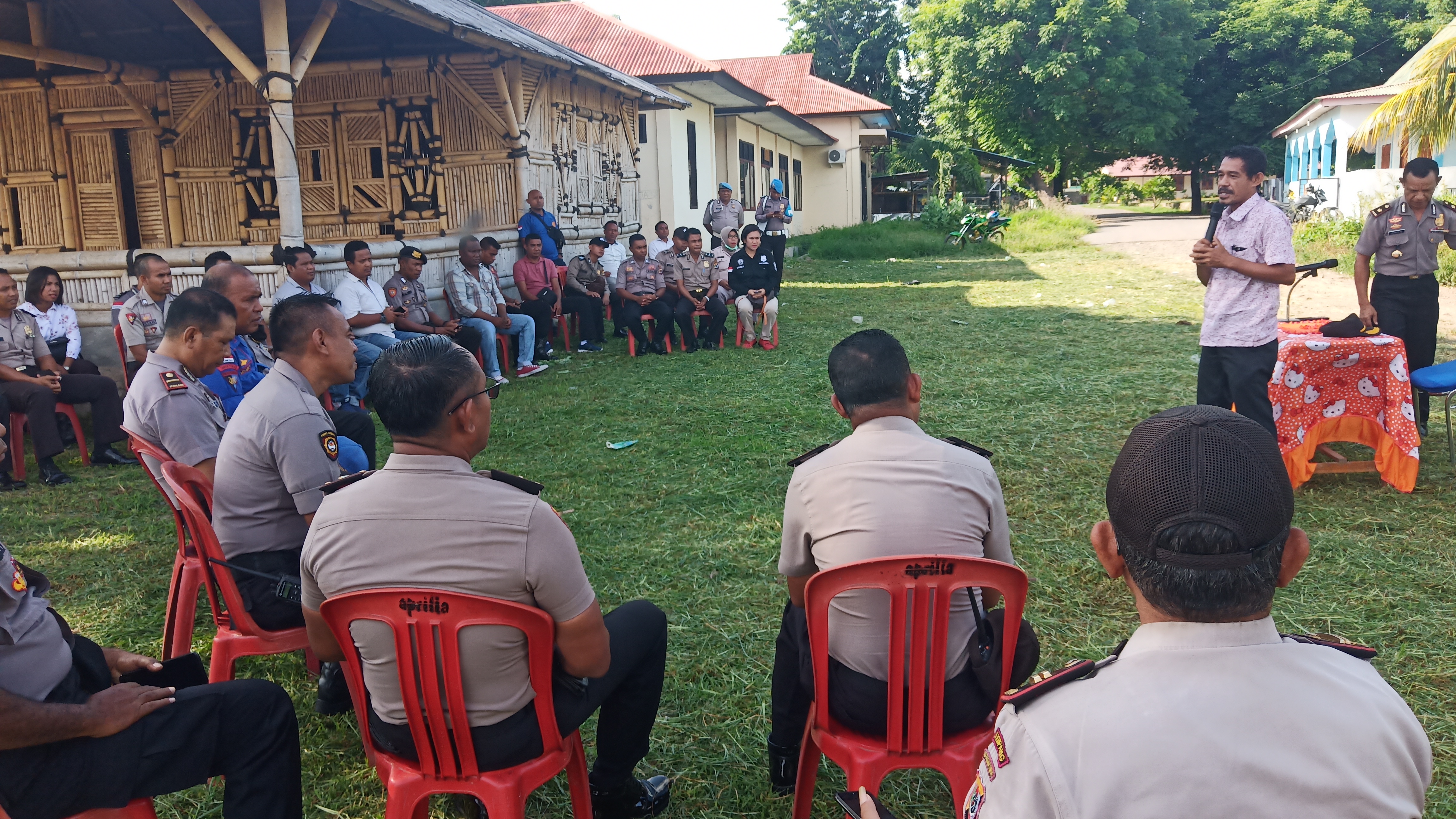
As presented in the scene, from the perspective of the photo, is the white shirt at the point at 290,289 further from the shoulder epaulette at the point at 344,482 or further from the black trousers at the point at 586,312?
the shoulder epaulette at the point at 344,482

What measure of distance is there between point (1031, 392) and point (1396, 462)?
2.90m

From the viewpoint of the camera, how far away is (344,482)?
90.4 inches

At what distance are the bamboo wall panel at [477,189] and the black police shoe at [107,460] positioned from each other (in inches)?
207

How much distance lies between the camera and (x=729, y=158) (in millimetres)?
22266

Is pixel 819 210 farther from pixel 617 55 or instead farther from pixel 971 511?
pixel 971 511

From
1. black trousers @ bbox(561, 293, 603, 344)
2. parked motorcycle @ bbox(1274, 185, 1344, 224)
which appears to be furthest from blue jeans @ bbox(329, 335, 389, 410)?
parked motorcycle @ bbox(1274, 185, 1344, 224)

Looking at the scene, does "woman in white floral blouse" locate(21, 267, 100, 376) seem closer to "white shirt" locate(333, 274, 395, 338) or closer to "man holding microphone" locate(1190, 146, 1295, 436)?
"white shirt" locate(333, 274, 395, 338)

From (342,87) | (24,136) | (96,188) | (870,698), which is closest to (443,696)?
(870,698)

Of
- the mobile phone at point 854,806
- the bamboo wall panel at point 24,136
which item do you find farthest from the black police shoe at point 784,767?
the bamboo wall panel at point 24,136

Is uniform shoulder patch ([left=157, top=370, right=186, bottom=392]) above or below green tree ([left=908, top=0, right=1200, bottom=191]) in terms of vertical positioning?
below

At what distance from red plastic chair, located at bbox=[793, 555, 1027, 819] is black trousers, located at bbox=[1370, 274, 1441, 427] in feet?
15.9

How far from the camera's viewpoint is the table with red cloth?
4.95 metres

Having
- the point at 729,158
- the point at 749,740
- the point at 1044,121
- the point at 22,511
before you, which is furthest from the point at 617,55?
the point at 1044,121

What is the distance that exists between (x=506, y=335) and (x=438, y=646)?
25.3 ft
